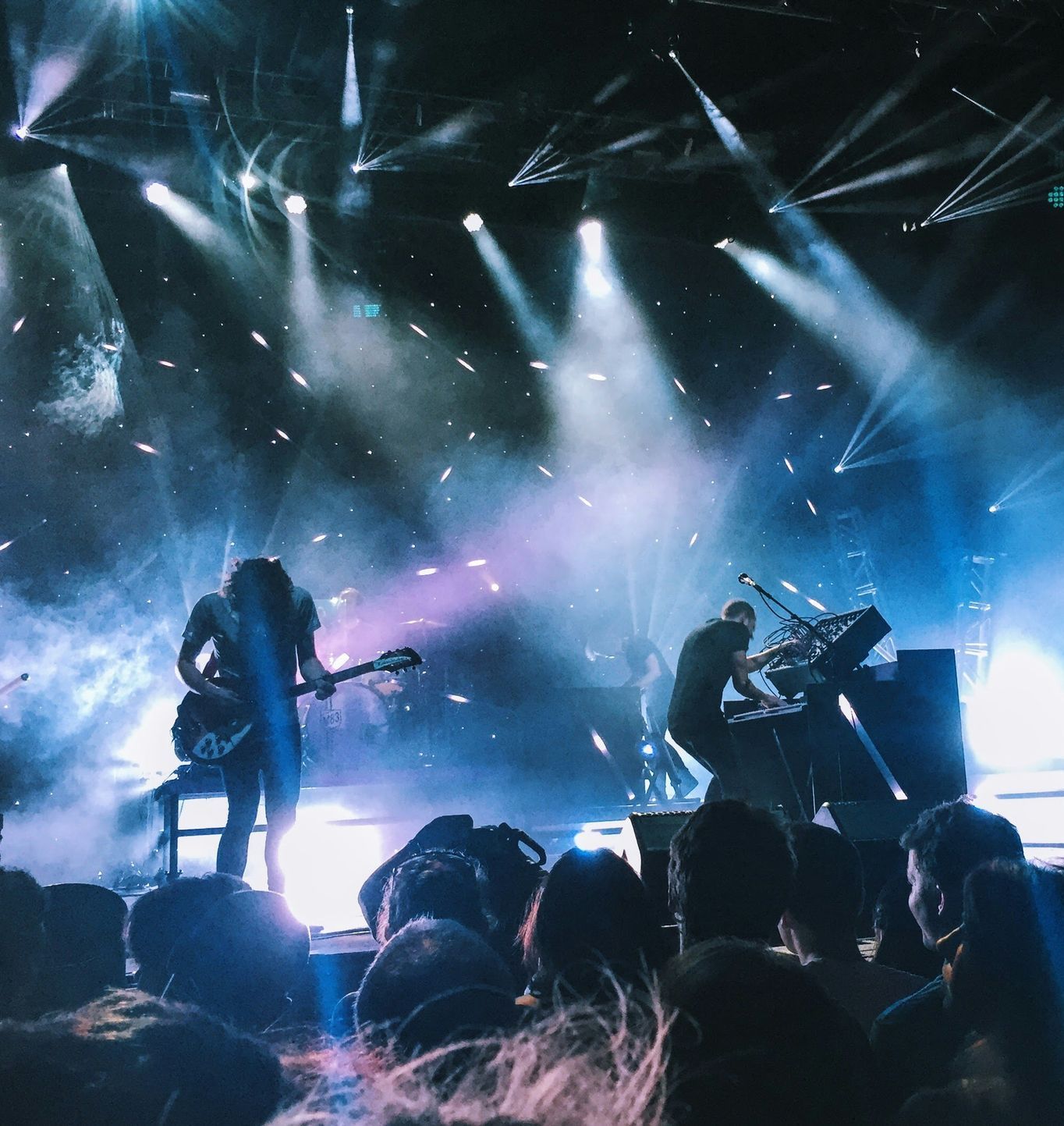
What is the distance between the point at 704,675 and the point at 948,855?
129 inches

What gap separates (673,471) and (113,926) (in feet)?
35.6

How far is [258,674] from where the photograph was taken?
13.4ft

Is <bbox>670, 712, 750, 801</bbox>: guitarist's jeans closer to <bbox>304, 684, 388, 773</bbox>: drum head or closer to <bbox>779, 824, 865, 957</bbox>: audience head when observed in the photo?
<bbox>779, 824, 865, 957</bbox>: audience head

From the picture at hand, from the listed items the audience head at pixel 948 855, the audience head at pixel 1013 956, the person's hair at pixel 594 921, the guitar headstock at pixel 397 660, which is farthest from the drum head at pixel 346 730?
the audience head at pixel 1013 956

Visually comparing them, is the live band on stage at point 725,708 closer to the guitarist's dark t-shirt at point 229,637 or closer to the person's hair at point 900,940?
the guitarist's dark t-shirt at point 229,637

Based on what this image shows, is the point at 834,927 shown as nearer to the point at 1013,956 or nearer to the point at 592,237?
the point at 1013,956

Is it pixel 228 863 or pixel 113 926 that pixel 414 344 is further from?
pixel 113 926

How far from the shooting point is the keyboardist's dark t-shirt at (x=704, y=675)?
17.1 feet

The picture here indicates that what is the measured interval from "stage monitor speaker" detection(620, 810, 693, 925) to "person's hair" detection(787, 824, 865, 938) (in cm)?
69

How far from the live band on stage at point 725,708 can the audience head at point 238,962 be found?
1637 mm

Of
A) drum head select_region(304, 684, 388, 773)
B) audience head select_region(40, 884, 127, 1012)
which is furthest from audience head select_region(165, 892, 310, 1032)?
drum head select_region(304, 684, 388, 773)

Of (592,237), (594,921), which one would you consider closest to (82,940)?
(594,921)

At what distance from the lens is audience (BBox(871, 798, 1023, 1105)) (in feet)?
5.09

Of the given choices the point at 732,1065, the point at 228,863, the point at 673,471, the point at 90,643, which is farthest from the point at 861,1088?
the point at 673,471
